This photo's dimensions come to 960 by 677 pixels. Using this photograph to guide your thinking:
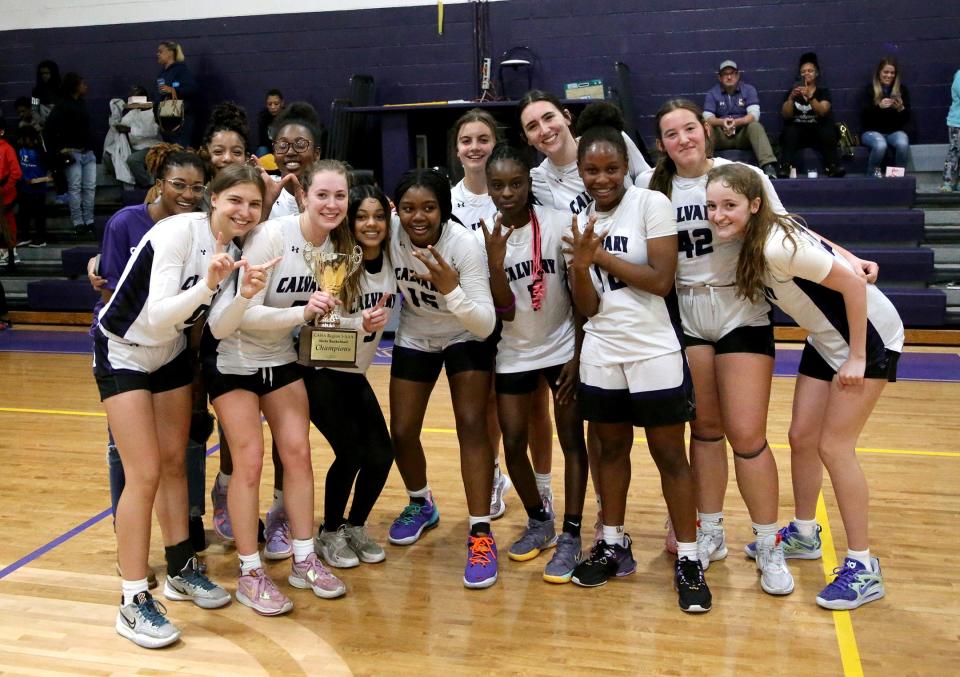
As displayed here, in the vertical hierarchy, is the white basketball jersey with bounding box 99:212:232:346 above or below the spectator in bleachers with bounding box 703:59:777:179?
below

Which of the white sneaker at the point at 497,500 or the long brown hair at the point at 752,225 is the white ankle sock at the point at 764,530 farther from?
the white sneaker at the point at 497,500

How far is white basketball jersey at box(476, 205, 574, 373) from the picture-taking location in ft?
12.0

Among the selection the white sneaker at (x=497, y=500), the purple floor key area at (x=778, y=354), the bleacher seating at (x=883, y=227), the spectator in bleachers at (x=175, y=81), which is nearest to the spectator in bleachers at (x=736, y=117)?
the bleacher seating at (x=883, y=227)

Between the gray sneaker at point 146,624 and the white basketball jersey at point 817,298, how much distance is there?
2484 millimetres

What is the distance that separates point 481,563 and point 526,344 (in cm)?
90

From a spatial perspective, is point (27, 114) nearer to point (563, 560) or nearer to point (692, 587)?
point (563, 560)

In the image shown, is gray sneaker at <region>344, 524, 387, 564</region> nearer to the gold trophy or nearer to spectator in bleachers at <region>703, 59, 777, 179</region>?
the gold trophy

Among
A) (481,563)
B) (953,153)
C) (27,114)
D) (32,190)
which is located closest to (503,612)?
(481,563)

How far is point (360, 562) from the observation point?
12.9 feet

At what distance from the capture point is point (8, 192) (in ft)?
36.1

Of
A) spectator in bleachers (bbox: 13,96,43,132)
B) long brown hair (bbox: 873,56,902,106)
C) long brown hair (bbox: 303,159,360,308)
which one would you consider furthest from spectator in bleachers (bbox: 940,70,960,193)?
spectator in bleachers (bbox: 13,96,43,132)

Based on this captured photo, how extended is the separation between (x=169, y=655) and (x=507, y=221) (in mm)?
2011

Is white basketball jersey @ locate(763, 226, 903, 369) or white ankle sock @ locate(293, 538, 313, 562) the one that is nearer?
white basketball jersey @ locate(763, 226, 903, 369)

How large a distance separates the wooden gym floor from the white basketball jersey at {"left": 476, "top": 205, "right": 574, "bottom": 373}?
2.90ft
